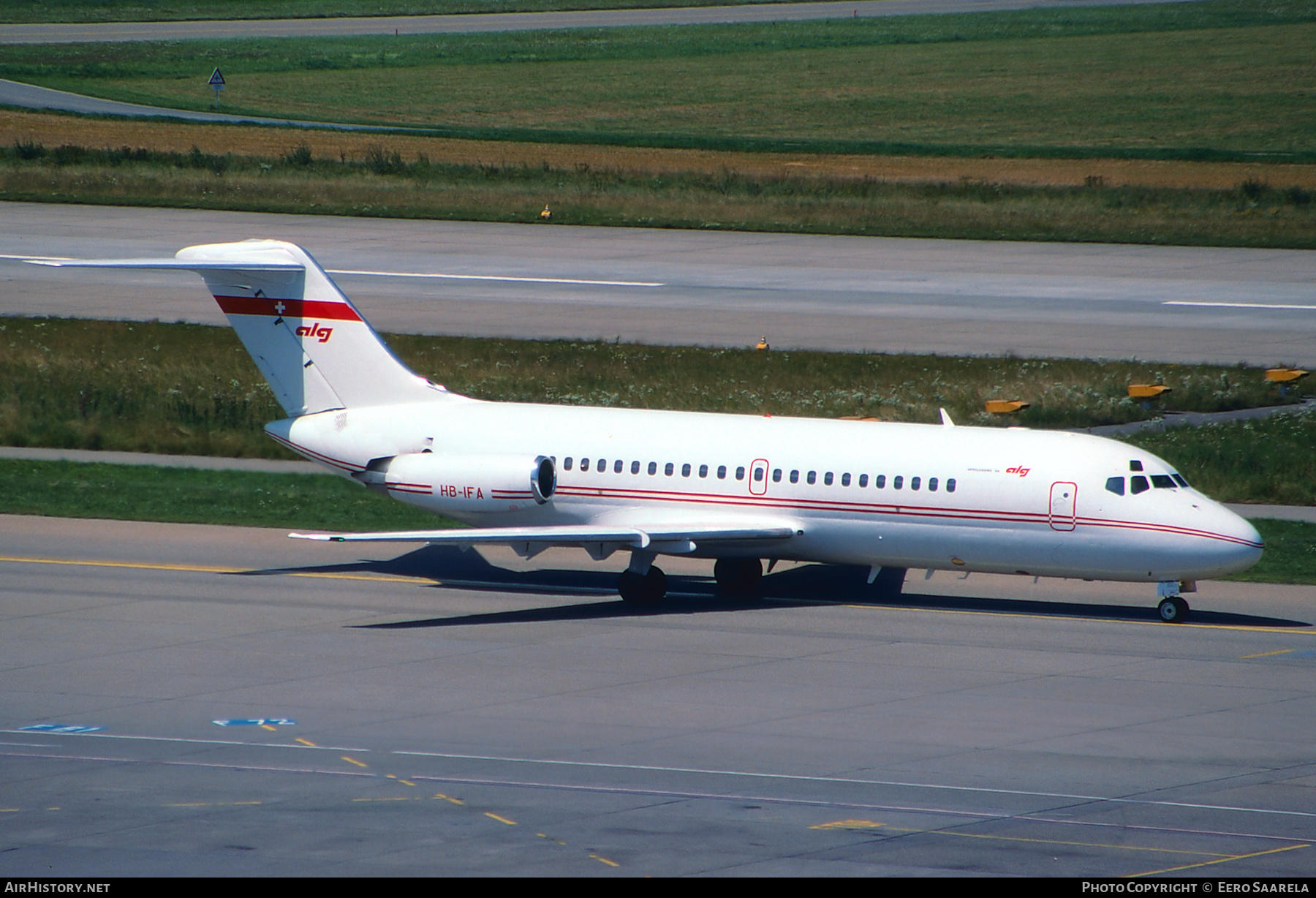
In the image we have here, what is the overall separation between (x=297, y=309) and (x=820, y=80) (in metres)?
78.6

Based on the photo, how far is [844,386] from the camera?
4500 centimetres

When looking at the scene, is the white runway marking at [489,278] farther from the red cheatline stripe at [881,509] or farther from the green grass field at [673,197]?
the red cheatline stripe at [881,509]

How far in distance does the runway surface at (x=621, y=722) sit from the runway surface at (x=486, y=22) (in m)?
101

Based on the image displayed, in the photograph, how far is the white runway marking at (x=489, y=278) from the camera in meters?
58.5

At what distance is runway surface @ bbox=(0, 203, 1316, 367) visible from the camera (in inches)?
2015

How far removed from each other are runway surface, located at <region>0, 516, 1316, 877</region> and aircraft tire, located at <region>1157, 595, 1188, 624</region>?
386 mm

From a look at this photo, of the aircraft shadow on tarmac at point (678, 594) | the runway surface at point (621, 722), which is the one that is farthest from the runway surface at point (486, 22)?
the runway surface at point (621, 722)

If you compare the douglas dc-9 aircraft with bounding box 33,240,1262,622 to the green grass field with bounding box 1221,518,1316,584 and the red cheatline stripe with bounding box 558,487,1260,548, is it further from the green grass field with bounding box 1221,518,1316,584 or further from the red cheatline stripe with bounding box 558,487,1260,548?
the green grass field with bounding box 1221,518,1316,584

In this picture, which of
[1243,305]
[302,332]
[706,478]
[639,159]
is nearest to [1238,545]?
[706,478]

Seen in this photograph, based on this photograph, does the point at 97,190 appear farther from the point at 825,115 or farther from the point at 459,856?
the point at 459,856

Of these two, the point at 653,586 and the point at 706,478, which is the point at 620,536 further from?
the point at 706,478

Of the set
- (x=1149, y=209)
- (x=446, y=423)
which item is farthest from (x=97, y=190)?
(x=446, y=423)

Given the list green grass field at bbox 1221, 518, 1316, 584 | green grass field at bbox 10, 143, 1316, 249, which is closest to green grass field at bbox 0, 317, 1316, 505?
green grass field at bbox 1221, 518, 1316, 584

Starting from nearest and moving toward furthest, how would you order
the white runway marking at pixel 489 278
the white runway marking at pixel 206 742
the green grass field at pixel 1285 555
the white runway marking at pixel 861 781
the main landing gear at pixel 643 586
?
the white runway marking at pixel 861 781, the white runway marking at pixel 206 742, the main landing gear at pixel 643 586, the green grass field at pixel 1285 555, the white runway marking at pixel 489 278
